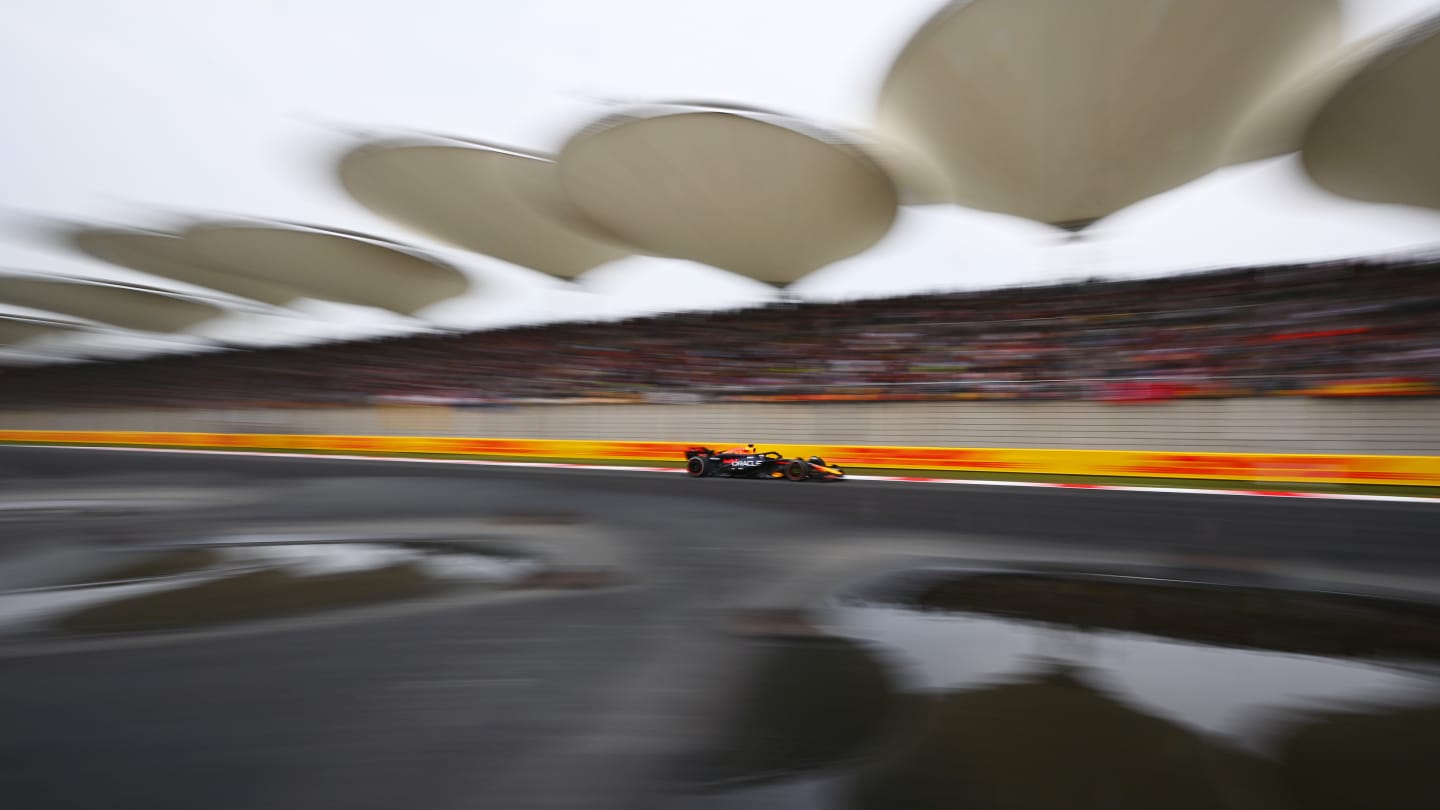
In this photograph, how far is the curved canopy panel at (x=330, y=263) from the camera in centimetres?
2919

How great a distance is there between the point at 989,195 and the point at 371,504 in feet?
65.5

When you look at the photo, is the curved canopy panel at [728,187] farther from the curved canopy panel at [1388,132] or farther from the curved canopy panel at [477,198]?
the curved canopy panel at [1388,132]

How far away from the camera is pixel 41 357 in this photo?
1975 inches

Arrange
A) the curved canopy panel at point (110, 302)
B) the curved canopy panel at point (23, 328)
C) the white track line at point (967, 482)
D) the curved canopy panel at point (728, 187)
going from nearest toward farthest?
1. the white track line at point (967, 482)
2. the curved canopy panel at point (728, 187)
3. the curved canopy panel at point (110, 302)
4. the curved canopy panel at point (23, 328)

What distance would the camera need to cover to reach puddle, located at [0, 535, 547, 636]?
4504 millimetres

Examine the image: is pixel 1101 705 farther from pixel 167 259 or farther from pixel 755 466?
pixel 167 259

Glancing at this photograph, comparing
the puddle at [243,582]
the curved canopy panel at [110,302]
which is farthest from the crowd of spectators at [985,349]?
the puddle at [243,582]

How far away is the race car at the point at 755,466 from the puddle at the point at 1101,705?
9924mm

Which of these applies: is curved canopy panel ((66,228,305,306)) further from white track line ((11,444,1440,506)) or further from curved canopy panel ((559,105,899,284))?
curved canopy panel ((559,105,899,284))

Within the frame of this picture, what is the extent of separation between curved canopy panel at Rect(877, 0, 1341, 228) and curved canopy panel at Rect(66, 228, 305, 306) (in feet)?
101

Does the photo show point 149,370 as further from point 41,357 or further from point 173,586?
point 173,586

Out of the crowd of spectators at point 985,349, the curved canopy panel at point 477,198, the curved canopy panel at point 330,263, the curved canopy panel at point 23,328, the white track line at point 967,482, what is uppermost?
the curved canopy panel at point 477,198

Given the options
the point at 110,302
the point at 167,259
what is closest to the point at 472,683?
the point at 167,259

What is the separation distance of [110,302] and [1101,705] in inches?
2018
